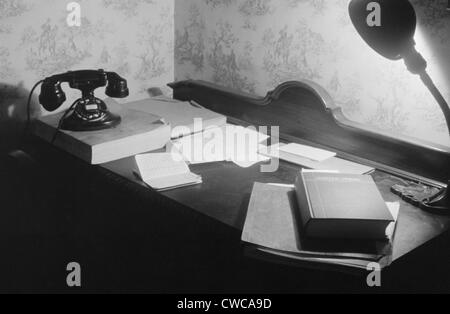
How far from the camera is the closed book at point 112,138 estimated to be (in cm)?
114

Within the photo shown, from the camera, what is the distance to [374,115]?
4.08 feet

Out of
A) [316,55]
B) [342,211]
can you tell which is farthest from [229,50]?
[342,211]

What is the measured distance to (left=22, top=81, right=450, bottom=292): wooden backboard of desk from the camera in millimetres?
908

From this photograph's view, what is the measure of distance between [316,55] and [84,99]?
1.97ft

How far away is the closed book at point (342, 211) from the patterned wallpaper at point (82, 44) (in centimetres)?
86

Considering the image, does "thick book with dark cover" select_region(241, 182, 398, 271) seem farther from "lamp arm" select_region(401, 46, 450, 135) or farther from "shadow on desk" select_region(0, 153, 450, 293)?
"lamp arm" select_region(401, 46, 450, 135)

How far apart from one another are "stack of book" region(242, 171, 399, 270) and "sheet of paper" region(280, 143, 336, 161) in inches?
11.5

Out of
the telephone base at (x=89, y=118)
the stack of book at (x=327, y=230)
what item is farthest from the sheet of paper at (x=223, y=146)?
A: the stack of book at (x=327, y=230)

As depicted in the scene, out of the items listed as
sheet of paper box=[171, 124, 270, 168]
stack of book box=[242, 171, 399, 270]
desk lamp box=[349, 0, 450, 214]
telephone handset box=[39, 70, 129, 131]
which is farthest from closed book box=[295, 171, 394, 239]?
telephone handset box=[39, 70, 129, 131]

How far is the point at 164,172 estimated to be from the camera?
109 cm

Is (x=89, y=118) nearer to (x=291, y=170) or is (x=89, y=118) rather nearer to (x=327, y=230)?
(x=291, y=170)

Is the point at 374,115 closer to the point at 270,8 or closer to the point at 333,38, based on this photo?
the point at 333,38
